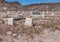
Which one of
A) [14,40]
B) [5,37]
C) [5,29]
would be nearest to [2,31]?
[5,29]

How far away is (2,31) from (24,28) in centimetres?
184

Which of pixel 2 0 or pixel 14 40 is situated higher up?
pixel 2 0

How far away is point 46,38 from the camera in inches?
438

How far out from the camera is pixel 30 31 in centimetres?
1272

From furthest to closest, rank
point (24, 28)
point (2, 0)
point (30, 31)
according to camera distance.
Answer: point (2, 0) → point (24, 28) → point (30, 31)

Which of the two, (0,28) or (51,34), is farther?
(0,28)

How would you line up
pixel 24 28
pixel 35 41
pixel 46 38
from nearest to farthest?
pixel 35 41 < pixel 46 38 < pixel 24 28

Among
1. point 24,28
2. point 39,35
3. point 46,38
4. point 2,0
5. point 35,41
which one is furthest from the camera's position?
point 2,0

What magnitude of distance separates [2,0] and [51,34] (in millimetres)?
70115

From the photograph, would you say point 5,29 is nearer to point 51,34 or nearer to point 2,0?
point 51,34

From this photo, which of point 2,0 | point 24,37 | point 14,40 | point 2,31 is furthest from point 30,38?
point 2,0

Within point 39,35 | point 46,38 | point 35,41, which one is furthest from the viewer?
point 39,35

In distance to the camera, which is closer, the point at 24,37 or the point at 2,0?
the point at 24,37

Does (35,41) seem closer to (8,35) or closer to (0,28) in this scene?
(8,35)
